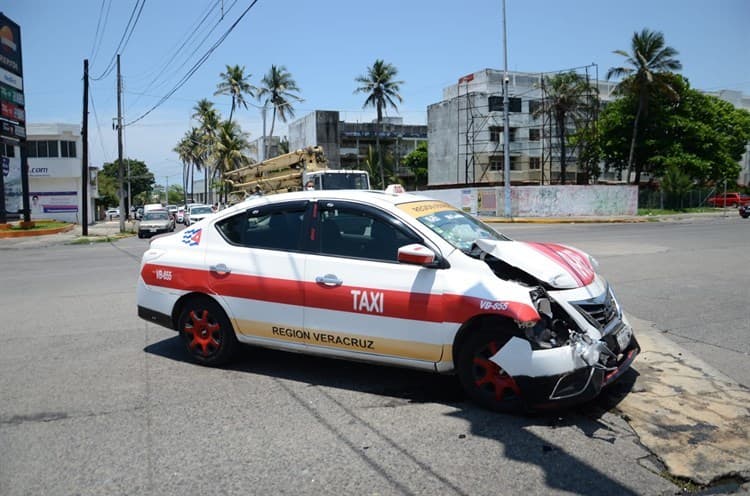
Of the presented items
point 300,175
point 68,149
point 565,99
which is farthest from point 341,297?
point 68,149

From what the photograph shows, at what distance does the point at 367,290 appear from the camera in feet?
15.5

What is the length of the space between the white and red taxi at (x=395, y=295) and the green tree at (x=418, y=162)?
69.8 meters

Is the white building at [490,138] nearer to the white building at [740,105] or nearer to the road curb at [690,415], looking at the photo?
the white building at [740,105]

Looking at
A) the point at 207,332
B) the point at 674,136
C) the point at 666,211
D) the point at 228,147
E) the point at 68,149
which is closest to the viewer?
the point at 207,332

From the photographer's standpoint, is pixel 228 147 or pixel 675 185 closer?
pixel 675 185

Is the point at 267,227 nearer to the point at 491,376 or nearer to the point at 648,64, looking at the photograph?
A: the point at 491,376

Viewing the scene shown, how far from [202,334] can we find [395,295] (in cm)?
211

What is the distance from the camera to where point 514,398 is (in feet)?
14.3

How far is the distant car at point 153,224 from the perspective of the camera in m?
29.8

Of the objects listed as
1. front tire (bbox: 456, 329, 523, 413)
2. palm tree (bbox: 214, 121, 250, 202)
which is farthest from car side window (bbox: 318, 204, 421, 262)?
palm tree (bbox: 214, 121, 250, 202)

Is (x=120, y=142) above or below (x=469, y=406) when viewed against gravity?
above

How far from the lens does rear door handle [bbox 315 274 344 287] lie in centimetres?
488

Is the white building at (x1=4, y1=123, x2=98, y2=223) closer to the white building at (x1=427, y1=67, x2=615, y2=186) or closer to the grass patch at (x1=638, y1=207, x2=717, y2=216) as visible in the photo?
the white building at (x1=427, y1=67, x2=615, y2=186)

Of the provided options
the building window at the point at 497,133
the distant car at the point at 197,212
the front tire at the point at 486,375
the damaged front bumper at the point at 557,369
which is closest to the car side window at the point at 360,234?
the front tire at the point at 486,375
